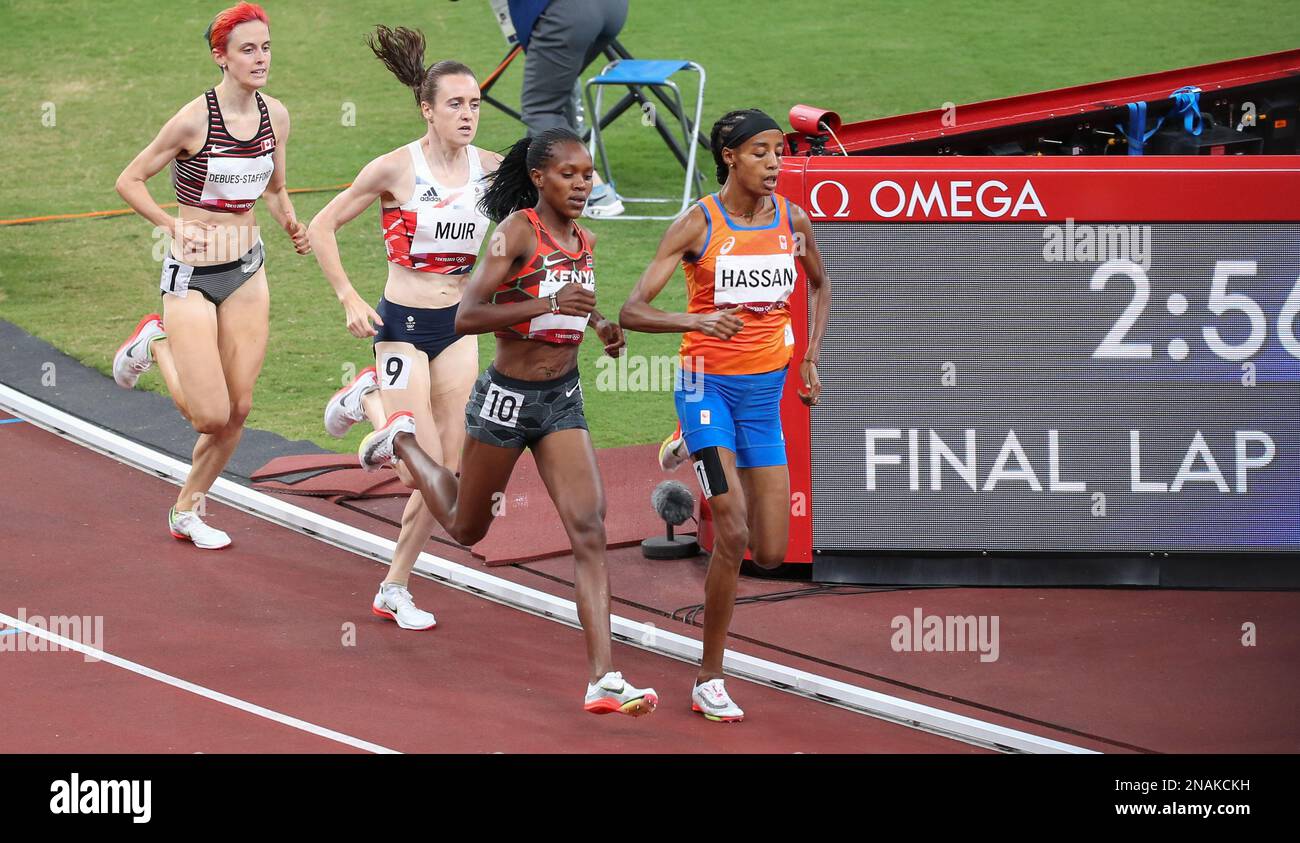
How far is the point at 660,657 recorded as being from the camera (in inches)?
307

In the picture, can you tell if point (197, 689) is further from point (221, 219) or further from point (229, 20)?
point (229, 20)

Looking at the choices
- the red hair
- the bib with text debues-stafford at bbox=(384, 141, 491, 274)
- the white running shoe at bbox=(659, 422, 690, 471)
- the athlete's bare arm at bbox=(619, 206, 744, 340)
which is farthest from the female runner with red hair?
the athlete's bare arm at bbox=(619, 206, 744, 340)

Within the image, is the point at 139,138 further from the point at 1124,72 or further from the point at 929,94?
the point at 1124,72

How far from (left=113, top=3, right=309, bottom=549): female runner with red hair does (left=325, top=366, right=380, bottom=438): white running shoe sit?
0.83 metres

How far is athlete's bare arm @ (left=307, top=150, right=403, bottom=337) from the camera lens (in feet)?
25.2

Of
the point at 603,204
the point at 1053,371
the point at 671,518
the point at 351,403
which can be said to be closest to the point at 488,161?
the point at 351,403

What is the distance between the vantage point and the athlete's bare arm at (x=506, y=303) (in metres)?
6.54

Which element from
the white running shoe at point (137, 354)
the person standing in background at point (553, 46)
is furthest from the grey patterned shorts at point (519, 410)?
the person standing in background at point (553, 46)

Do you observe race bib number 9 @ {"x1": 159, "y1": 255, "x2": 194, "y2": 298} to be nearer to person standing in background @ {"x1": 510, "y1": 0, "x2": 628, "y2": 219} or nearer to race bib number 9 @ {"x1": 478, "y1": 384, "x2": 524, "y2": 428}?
race bib number 9 @ {"x1": 478, "y1": 384, "x2": 524, "y2": 428}

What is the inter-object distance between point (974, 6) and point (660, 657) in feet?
54.0

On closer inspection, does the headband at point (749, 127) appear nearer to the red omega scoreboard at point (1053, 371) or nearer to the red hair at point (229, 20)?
the red omega scoreboard at point (1053, 371)

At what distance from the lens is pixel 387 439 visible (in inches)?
297

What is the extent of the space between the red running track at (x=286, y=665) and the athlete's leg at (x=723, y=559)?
281 millimetres
